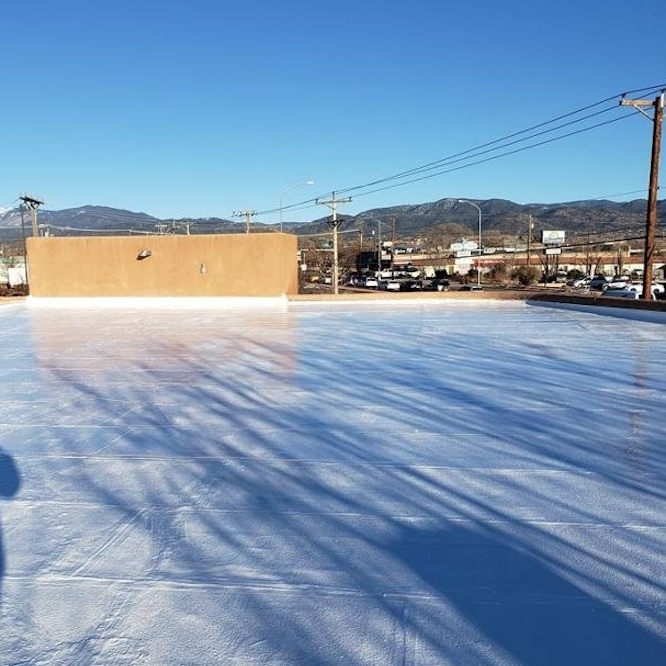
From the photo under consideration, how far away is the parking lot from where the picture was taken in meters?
2.58

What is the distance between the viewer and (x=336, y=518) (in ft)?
12.3

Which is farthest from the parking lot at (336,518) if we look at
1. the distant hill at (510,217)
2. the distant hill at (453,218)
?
the distant hill at (510,217)

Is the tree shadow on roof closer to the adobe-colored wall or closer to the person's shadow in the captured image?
the person's shadow

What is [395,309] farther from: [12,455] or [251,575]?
[251,575]

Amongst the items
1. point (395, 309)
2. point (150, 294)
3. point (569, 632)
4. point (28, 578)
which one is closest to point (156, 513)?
point (28, 578)

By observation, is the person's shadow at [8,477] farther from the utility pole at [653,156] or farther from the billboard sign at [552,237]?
the billboard sign at [552,237]

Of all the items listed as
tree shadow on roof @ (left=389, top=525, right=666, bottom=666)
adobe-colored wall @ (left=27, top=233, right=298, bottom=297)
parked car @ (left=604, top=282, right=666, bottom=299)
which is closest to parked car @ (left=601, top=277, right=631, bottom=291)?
parked car @ (left=604, top=282, right=666, bottom=299)

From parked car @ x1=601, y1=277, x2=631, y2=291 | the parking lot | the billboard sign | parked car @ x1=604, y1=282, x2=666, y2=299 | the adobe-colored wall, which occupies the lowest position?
parked car @ x1=601, y1=277, x2=631, y2=291

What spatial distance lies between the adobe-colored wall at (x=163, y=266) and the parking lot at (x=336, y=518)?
15480 mm

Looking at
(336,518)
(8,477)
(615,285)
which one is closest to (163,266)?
(8,477)

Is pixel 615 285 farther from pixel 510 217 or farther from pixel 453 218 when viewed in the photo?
pixel 453 218

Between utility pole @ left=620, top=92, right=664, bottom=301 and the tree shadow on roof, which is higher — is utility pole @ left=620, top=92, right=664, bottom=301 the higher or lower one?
the higher one

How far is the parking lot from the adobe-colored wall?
15480 millimetres

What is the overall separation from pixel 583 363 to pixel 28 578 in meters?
8.31
